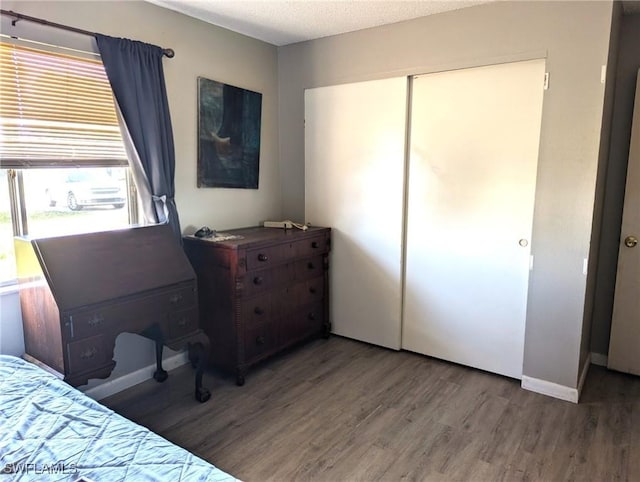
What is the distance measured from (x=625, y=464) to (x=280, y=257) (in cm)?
217

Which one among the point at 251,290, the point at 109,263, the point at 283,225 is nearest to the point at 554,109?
the point at 283,225

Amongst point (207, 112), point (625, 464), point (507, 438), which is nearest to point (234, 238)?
point (207, 112)

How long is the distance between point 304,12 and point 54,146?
167 centimetres

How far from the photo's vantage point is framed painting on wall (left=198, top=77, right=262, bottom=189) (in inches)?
121

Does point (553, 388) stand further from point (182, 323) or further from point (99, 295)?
point (99, 295)

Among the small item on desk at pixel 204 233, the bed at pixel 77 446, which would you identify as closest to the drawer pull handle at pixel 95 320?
the bed at pixel 77 446

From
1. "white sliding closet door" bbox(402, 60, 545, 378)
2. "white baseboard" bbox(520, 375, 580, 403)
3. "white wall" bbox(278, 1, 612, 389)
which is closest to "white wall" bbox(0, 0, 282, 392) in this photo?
"white wall" bbox(278, 1, 612, 389)

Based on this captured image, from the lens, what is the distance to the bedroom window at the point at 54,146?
2170mm

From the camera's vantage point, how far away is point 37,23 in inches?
86.4

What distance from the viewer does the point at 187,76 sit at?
2945 mm

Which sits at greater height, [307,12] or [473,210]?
[307,12]

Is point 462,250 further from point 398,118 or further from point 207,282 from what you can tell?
point 207,282

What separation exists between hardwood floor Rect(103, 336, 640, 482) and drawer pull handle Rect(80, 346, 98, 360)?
622mm

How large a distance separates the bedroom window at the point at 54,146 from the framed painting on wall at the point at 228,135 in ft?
2.01
